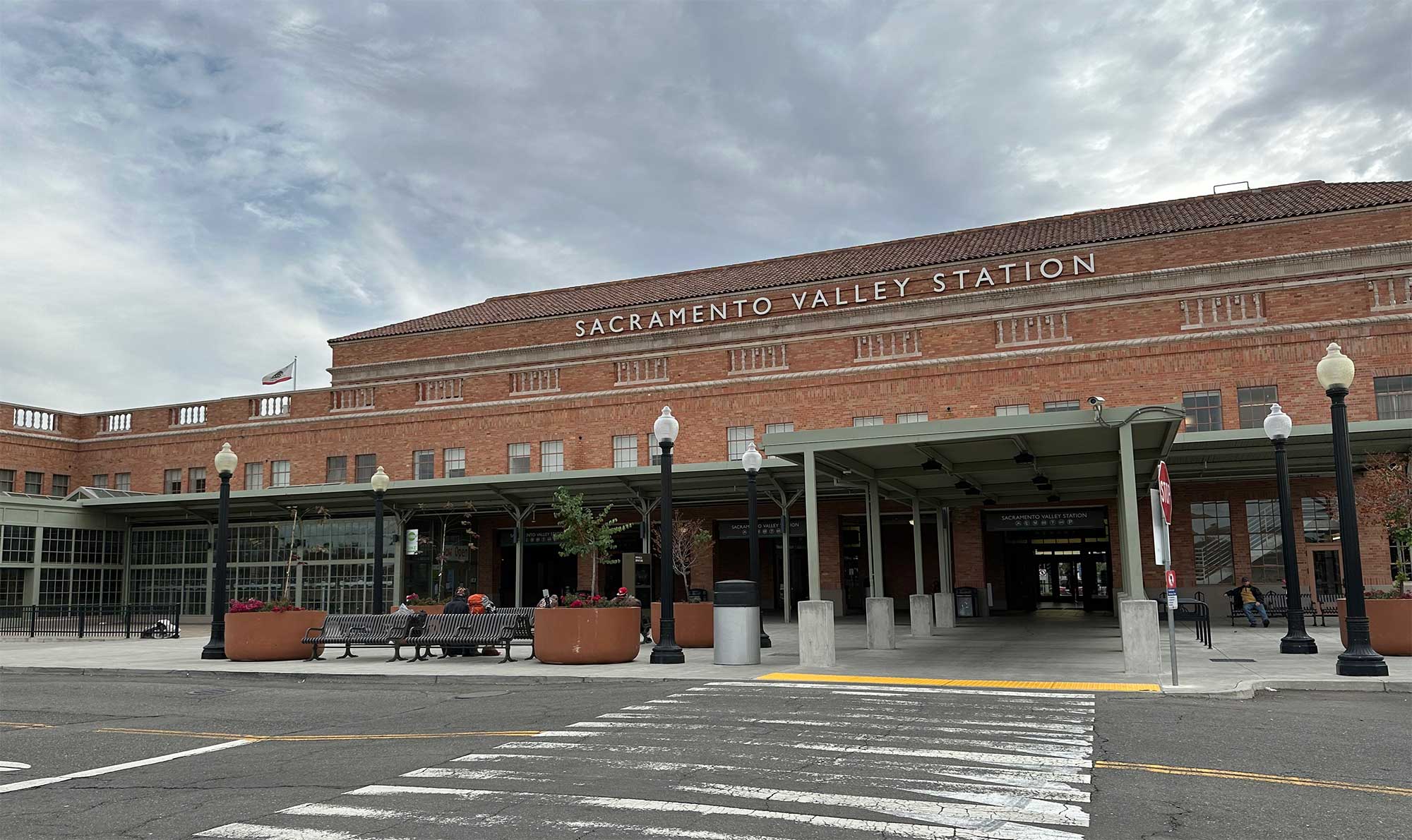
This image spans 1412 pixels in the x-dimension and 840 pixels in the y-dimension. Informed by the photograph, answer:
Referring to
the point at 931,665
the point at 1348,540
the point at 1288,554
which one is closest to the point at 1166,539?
the point at 1348,540

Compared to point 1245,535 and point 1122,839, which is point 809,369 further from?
point 1122,839

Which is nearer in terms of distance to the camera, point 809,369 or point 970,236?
point 809,369

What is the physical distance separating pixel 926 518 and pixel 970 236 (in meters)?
11.6

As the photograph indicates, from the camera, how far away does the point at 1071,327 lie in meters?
32.7

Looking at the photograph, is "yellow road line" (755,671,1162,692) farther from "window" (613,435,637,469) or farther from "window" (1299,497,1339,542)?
"window" (613,435,637,469)

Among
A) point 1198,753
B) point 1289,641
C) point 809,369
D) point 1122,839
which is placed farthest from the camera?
point 809,369

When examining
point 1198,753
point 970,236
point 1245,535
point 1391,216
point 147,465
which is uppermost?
point 970,236

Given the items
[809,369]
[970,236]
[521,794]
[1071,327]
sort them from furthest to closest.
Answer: [970,236], [809,369], [1071,327], [521,794]

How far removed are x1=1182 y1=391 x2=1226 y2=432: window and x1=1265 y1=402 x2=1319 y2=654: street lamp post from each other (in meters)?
11.2

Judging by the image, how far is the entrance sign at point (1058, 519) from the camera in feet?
106

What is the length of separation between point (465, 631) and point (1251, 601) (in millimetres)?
19122

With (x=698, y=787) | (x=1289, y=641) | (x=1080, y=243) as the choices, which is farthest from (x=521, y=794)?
(x=1080, y=243)

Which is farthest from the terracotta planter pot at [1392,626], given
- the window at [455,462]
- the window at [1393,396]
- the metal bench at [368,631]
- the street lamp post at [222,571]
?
the window at [455,462]

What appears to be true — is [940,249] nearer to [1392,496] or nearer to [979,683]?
[1392,496]
